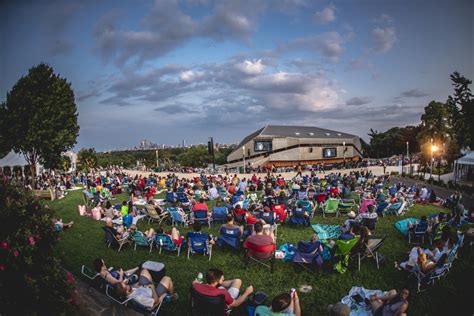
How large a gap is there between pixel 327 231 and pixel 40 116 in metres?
24.1

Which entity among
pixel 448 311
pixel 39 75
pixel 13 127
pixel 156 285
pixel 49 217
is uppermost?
pixel 39 75

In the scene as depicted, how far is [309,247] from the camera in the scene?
630 cm

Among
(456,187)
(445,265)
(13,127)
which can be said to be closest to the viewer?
(445,265)

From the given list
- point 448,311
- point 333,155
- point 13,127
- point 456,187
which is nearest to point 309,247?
point 448,311

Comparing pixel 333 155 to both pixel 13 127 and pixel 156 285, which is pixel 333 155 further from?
pixel 156 285

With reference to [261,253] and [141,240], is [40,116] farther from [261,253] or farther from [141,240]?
[261,253]

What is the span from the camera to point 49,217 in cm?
355

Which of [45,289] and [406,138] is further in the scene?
[406,138]

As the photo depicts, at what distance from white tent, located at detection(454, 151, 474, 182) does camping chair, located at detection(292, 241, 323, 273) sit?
20395 millimetres

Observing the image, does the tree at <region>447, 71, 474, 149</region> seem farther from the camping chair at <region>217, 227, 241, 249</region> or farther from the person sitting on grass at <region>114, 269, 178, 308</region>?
the person sitting on grass at <region>114, 269, 178, 308</region>

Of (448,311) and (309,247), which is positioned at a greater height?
(309,247)

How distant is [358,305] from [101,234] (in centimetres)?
877

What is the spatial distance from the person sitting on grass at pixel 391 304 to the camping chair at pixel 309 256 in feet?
5.68

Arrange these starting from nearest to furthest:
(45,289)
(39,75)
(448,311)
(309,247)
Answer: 1. (45,289)
2. (448,311)
3. (309,247)
4. (39,75)
